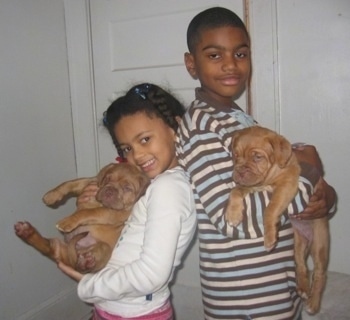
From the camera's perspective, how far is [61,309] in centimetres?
256

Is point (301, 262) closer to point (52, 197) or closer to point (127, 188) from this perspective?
point (127, 188)

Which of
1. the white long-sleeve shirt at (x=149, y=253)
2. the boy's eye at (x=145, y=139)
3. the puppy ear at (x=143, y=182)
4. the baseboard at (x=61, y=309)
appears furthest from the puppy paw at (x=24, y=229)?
the baseboard at (x=61, y=309)

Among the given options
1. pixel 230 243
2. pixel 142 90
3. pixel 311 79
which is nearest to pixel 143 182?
pixel 142 90

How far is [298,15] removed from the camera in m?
2.12

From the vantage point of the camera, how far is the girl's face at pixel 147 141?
1.41 metres

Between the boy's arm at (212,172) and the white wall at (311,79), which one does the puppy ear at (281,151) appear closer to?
the boy's arm at (212,172)

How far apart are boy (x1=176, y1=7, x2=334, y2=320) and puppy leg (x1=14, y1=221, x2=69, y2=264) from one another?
630mm

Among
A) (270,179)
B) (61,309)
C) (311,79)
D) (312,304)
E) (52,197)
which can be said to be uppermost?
(311,79)

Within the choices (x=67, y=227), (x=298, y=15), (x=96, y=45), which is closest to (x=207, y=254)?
(x=67, y=227)

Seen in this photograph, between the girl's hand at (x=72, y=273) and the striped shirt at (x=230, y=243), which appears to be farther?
the girl's hand at (x=72, y=273)

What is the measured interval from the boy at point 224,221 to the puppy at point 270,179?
1.1 inches

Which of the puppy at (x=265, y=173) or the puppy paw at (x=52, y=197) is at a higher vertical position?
the puppy at (x=265, y=173)

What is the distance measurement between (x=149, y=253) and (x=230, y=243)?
0.90ft

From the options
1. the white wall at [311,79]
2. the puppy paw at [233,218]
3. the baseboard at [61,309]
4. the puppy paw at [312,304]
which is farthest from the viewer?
the baseboard at [61,309]
